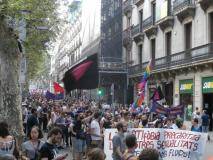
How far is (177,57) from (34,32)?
36.8 ft

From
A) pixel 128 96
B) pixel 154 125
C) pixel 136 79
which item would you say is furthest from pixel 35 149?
pixel 128 96

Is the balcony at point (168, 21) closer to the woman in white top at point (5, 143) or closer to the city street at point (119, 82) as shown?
the city street at point (119, 82)

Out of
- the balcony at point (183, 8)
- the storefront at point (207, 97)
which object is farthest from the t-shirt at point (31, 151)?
the balcony at point (183, 8)

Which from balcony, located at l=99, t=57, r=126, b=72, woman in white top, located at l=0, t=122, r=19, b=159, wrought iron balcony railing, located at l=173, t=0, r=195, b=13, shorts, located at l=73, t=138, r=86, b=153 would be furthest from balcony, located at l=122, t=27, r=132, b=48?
woman in white top, located at l=0, t=122, r=19, b=159

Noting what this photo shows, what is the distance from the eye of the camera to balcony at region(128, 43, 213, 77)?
2674 centimetres

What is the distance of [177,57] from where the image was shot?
1237 inches

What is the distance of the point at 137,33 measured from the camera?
40.7m

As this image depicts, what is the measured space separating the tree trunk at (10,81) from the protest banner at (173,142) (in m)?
5.49

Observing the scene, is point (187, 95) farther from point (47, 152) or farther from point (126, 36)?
point (47, 152)

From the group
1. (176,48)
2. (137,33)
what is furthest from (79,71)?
(137,33)

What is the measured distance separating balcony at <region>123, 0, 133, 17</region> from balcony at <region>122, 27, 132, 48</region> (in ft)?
4.74

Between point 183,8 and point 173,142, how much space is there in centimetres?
2121

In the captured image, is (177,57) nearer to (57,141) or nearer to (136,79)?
(136,79)

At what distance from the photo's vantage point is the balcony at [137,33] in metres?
39.8
